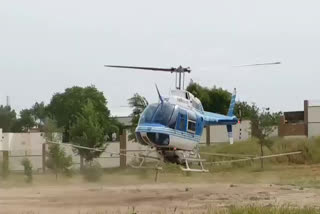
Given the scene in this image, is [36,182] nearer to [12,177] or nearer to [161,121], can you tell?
[12,177]

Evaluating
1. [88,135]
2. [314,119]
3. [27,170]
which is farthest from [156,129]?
[314,119]

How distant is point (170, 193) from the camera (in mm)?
28766

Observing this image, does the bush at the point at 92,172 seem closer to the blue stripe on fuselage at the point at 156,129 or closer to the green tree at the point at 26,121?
the blue stripe on fuselage at the point at 156,129

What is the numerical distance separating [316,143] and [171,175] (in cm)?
1538

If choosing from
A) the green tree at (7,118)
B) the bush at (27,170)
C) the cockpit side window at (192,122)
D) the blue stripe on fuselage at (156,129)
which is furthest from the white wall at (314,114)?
the green tree at (7,118)

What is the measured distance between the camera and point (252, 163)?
5134 cm

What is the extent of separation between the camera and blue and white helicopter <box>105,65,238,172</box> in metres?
27.8

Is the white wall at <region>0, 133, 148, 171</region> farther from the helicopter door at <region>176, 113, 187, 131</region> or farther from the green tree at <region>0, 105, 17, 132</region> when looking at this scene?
the green tree at <region>0, 105, 17, 132</region>

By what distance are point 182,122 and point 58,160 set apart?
16.4m

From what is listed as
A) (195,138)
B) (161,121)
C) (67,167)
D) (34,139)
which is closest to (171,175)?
(67,167)

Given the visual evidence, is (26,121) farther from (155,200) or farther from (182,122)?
(155,200)

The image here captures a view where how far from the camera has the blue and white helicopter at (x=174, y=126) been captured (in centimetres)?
2780

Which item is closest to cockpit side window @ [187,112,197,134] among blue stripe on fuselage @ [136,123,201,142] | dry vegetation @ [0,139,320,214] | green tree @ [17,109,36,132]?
blue stripe on fuselage @ [136,123,201,142]

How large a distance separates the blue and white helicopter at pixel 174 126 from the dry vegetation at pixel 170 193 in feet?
5.78
